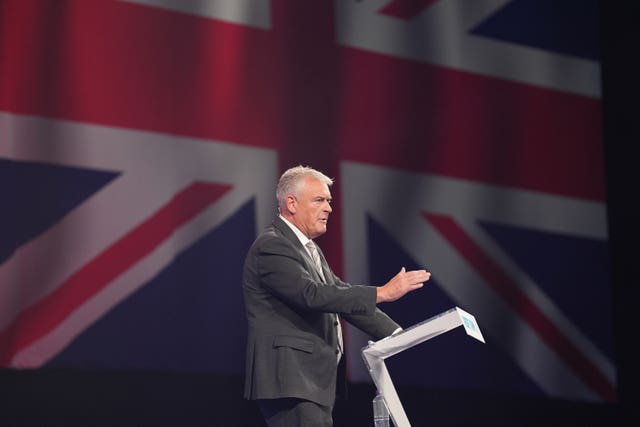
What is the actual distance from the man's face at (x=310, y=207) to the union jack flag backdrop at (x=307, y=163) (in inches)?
37.0

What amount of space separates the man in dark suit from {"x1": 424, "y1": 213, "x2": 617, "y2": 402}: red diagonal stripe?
1.59m

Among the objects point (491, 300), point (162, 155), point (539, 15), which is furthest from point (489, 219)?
point (162, 155)

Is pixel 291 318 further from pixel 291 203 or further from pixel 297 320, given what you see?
pixel 291 203

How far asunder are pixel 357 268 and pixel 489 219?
78cm

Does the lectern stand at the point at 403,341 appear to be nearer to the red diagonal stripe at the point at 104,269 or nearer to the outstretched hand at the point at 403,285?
the outstretched hand at the point at 403,285

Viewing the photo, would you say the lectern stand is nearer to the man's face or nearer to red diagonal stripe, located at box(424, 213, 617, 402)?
the man's face

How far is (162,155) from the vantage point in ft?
12.7

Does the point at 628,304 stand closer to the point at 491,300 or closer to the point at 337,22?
the point at 491,300

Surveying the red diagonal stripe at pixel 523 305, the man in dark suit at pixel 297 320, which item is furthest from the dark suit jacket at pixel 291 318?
the red diagonal stripe at pixel 523 305

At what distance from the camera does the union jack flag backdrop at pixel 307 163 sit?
3.66 m

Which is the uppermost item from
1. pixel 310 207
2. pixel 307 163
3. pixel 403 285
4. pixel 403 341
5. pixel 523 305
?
pixel 307 163

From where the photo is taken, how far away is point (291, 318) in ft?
9.55

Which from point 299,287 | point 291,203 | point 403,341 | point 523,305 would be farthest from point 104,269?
point 523,305

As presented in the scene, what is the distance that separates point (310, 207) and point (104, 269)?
105 cm
